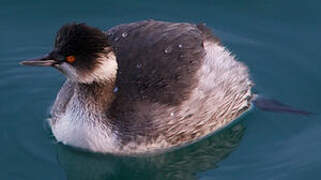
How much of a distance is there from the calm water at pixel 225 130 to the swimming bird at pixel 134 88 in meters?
0.25

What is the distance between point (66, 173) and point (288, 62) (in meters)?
3.48

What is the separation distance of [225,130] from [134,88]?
1.55 meters

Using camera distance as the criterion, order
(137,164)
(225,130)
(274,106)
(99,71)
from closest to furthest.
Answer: (99,71), (137,164), (225,130), (274,106)

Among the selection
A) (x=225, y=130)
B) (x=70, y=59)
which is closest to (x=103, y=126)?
(x=70, y=59)

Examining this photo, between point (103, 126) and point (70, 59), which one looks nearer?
point (70, 59)

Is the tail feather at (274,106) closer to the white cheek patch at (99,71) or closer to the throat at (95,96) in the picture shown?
the throat at (95,96)

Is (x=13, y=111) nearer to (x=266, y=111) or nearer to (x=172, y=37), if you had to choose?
(x=172, y=37)

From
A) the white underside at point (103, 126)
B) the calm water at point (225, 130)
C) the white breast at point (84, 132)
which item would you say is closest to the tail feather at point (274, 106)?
the calm water at point (225, 130)

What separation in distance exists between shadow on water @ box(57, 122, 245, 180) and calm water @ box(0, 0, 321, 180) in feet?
0.04

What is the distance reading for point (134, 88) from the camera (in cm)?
836

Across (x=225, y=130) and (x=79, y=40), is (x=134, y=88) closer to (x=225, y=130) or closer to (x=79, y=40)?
(x=79, y=40)

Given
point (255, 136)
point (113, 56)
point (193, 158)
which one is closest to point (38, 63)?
point (113, 56)

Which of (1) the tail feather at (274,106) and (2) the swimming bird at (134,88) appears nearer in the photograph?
(2) the swimming bird at (134,88)

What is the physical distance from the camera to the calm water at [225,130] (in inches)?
342
